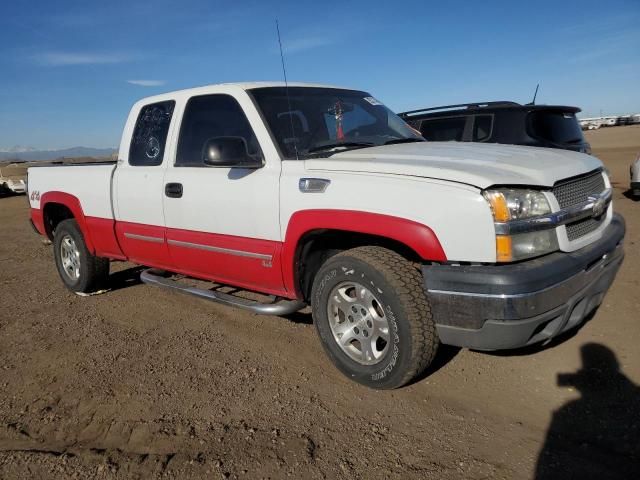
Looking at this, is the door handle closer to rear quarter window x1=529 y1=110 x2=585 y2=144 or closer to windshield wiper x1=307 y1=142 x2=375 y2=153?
windshield wiper x1=307 y1=142 x2=375 y2=153

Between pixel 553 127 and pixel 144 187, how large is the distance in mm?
5060

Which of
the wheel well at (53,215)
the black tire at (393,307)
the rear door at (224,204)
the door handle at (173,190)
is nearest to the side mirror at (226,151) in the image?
the rear door at (224,204)

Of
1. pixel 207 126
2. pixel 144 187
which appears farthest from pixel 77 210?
pixel 207 126

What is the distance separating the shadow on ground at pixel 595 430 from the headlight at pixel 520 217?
94 cm

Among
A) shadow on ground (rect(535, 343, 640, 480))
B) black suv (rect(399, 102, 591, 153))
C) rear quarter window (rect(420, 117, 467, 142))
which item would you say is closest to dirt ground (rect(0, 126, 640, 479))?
shadow on ground (rect(535, 343, 640, 480))

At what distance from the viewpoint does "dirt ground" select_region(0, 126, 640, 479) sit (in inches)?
103

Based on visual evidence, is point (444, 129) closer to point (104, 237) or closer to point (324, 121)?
point (324, 121)

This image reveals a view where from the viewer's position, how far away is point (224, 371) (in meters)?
3.71

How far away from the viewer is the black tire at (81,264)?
5.48 m

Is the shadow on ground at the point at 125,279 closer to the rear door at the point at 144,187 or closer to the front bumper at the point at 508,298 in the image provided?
the rear door at the point at 144,187

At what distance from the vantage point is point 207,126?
421 cm

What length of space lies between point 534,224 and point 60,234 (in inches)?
198

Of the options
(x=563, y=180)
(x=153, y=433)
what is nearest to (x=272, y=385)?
(x=153, y=433)

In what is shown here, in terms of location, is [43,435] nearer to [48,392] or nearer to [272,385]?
[48,392]
